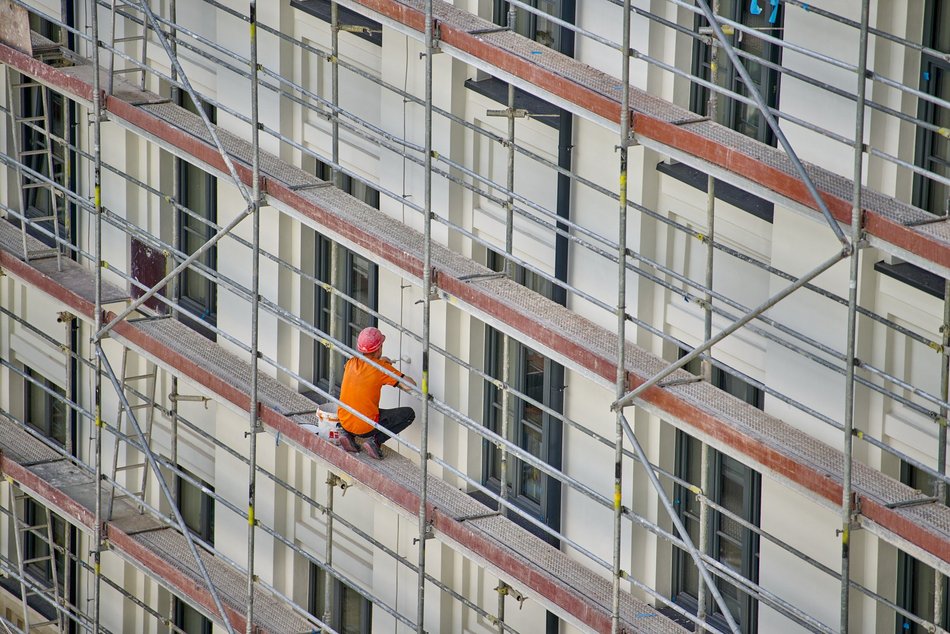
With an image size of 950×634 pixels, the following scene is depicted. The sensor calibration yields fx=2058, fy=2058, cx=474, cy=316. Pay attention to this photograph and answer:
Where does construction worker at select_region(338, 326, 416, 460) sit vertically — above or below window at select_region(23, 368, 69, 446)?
above

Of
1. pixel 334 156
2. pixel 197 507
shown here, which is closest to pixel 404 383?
pixel 334 156

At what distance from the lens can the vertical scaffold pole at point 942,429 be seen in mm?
11898

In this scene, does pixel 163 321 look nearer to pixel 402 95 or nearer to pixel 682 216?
pixel 402 95

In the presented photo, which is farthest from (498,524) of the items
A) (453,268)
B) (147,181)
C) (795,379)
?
(147,181)

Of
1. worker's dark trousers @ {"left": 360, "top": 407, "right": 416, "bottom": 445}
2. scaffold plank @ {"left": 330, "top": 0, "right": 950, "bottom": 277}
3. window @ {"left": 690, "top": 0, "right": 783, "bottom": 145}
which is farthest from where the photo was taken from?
worker's dark trousers @ {"left": 360, "top": 407, "right": 416, "bottom": 445}

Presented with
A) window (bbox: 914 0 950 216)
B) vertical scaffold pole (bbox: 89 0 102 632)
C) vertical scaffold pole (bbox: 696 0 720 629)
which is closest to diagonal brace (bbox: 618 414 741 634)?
vertical scaffold pole (bbox: 696 0 720 629)

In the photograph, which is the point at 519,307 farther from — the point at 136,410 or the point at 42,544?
the point at 42,544

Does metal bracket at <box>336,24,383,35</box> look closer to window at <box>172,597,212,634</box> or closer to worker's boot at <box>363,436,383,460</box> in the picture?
worker's boot at <box>363,436,383,460</box>

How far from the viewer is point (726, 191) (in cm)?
1348

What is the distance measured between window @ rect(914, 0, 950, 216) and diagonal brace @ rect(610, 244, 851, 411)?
934 mm

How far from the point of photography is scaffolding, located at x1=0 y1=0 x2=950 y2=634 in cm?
1184

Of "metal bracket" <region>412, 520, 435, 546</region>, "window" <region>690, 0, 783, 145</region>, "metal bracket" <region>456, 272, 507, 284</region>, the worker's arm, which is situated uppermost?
"window" <region>690, 0, 783, 145</region>

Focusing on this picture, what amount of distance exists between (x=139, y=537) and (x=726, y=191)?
24.0 feet

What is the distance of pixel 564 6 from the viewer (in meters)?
14.6
